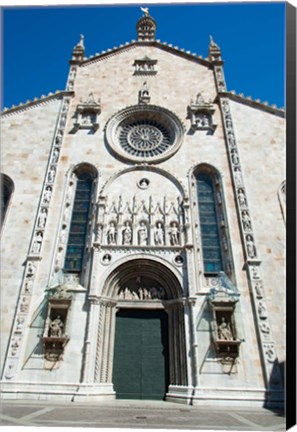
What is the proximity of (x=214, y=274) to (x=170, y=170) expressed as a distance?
16.2ft

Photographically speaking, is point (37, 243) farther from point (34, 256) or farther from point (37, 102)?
point (37, 102)

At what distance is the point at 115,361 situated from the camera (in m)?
11.3

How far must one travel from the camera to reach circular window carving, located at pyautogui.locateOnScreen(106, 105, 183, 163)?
50.4ft

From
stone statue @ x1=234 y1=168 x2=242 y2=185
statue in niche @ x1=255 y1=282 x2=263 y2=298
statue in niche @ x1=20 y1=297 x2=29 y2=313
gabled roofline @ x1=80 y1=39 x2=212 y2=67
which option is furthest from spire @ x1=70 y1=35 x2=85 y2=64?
statue in niche @ x1=255 y1=282 x2=263 y2=298

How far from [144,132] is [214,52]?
6.96 m

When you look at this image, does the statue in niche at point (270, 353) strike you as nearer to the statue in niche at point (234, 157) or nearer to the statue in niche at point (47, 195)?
the statue in niche at point (234, 157)

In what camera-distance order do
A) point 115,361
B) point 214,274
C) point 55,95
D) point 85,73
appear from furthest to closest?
1. point 85,73
2. point 55,95
3. point 214,274
4. point 115,361

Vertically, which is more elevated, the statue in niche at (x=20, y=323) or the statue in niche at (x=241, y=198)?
the statue in niche at (x=241, y=198)

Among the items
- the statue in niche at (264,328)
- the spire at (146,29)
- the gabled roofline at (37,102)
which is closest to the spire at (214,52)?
the spire at (146,29)

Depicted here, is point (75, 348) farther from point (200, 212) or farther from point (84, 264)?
point (200, 212)

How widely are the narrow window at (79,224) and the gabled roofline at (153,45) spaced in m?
7.98

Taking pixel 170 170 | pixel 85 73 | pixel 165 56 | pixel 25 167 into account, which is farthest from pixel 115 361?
pixel 165 56

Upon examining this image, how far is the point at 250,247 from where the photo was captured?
1235 cm

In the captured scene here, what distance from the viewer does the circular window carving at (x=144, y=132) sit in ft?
50.4
